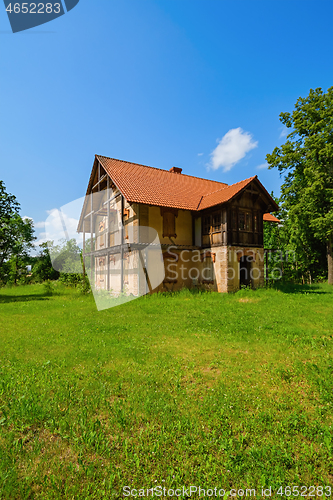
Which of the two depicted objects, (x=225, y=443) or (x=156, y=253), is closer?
(x=225, y=443)

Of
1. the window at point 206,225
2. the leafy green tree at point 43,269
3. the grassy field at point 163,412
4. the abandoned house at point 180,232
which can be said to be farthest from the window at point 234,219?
the leafy green tree at point 43,269

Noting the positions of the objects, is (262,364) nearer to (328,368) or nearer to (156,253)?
(328,368)

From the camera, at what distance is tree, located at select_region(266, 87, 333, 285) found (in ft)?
72.7

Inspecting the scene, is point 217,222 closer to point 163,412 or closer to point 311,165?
point 311,165

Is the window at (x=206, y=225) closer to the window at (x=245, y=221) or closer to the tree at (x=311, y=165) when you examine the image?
the window at (x=245, y=221)

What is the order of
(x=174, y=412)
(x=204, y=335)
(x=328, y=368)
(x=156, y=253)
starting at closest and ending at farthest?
(x=174, y=412) < (x=328, y=368) < (x=204, y=335) < (x=156, y=253)

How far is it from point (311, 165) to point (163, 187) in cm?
1309

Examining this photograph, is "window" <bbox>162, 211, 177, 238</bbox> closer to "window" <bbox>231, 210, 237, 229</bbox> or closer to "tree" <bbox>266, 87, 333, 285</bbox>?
"window" <bbox>231, 210, 237, 229</bbox>

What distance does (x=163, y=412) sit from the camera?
4039 millimetres

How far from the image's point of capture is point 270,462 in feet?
10.3

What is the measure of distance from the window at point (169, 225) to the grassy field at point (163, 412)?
11.5m

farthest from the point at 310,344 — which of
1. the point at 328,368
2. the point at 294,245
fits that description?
the point at 294,245

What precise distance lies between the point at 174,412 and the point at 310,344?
192 inches

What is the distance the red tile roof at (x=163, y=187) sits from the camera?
1798 centimetres
